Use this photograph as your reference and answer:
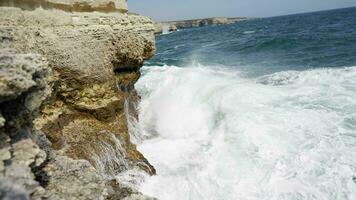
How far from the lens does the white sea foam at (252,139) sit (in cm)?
581

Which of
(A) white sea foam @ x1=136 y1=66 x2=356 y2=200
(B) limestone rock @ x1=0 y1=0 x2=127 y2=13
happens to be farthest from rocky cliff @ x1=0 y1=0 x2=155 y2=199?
(A) white sea foam @ x1=136 y1=66 x2=356 y2=200

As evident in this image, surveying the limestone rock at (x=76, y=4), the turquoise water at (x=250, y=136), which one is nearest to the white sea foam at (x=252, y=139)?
the turquoise water at (x=250, y=136)

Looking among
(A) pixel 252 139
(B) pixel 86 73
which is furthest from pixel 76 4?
(A) pixel 252 139

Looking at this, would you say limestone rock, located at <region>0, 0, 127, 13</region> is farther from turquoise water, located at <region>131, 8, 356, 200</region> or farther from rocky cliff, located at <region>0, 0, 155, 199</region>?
turquoise water, located at <region>131, 8, 356, 200</region>

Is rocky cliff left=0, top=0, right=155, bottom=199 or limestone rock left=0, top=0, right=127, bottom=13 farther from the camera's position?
limestone rock left=0, top=0, right=127, bottom=13

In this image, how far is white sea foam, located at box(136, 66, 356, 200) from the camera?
581 centimetres

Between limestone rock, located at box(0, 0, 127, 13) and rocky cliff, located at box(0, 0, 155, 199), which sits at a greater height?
limestone rock, located at box(0, 0, 127, 13)

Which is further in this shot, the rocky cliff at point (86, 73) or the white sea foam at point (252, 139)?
the white sea foam at point (252, 139)

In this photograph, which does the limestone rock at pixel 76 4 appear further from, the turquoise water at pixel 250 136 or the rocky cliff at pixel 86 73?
the turquoise water at pixel 250 136

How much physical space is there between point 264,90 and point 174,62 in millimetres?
10465

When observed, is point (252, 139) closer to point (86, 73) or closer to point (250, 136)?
point (250, 136)

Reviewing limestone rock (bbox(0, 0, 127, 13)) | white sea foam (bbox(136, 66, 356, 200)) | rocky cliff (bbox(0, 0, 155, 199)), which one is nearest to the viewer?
rocky cliff (bbox(0, 0, 155, 199))

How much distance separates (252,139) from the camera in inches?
288

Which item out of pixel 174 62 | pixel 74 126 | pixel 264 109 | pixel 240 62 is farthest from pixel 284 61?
pixel 74 126
